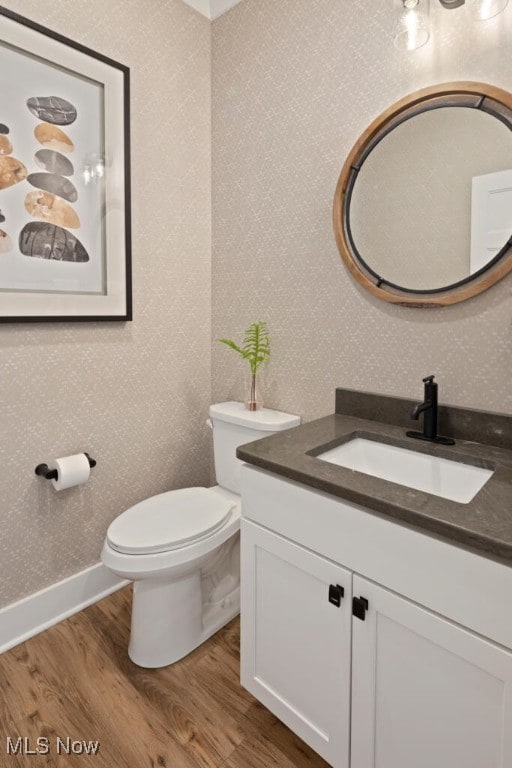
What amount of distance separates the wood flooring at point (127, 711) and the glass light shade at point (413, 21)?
210 cm

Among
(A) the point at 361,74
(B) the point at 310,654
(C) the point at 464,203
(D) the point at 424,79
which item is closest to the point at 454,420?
(C) the point at 464,203

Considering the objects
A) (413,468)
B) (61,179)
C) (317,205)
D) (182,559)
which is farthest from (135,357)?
(413,468)

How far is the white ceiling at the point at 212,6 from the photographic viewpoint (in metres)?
1.90

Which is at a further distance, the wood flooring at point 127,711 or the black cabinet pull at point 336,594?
the wood flooring at point 127,711

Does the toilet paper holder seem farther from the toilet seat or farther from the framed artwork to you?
the framed artwork

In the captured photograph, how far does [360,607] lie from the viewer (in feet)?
3.15

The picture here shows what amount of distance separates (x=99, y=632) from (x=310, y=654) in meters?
0.96

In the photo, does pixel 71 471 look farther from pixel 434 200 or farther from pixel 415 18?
pixel 415 18

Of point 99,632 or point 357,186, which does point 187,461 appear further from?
point 357,186

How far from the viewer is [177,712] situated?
132 centimetres

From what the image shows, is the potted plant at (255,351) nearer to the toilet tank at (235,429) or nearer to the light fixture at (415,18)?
the toilet tank at (235,429)

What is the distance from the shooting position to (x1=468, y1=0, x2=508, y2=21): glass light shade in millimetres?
1150
